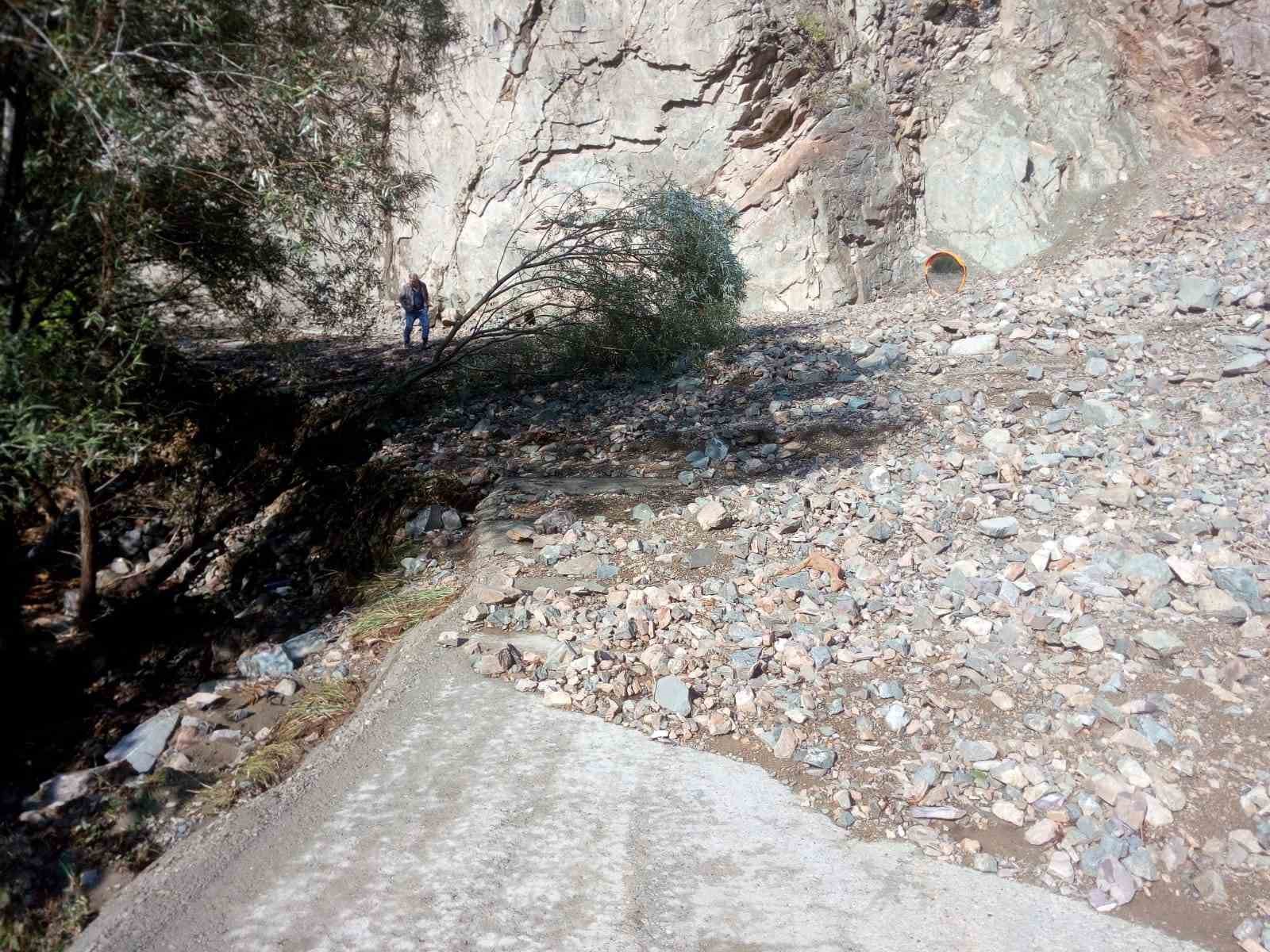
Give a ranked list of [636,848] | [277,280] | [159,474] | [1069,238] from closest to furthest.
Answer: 1. [636,848]
2. [277,280]
3. [159,474]
4. [1069,238]

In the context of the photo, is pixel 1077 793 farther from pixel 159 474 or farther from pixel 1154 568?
pixel 159 474

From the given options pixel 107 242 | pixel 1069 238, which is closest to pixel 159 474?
pixel 107 242

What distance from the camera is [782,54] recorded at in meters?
13.0

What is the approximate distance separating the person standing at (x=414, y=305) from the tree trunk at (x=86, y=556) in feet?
22.0

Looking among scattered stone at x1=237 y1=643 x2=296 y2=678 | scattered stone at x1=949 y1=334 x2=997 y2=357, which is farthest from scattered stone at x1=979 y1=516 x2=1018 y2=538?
scattered stone at x1=237 y1=643 x2=296 y2=678

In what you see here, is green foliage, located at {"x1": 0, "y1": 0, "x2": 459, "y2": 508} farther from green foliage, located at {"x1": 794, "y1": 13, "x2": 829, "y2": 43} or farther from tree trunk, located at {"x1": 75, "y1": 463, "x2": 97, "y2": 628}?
green foliage, located at {"x1": 794, "y1": 13, "x2": 829, "y2": 43}

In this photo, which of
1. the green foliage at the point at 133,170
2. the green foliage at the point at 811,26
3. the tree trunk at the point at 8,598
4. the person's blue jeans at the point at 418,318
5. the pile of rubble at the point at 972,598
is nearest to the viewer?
the pile of rubble at the point at 972,598

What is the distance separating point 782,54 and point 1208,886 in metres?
12.6

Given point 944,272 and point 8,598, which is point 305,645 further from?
point 944,272

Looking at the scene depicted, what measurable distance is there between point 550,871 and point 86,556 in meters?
4.38

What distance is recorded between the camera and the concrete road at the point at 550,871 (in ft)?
9.62

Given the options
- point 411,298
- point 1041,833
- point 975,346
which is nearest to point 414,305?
point 411,298

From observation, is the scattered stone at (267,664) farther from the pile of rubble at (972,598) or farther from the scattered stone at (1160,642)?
the scattered stone at (1160,642)

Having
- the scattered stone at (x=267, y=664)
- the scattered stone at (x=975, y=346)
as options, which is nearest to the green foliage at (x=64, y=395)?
the scattered stone at (x=267, y=664)
